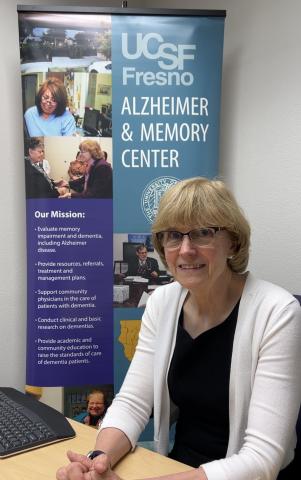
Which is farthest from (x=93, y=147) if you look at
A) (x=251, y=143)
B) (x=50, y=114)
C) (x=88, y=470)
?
(x=88, y=470)

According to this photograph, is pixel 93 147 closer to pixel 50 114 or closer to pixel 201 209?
pixel 50 114

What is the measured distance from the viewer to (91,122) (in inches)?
86.4

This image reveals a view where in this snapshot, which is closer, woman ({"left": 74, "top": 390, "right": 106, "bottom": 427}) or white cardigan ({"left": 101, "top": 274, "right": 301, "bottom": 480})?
white cardigan ({"left": 101, "top": 274, "right": 301, "bottom": 480})

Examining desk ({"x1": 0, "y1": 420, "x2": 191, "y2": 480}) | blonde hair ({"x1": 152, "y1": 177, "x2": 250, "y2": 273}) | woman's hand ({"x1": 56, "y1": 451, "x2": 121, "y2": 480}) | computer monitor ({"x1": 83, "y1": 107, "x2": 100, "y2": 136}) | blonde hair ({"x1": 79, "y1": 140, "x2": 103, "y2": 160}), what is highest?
computer monitor ({"x1": 83, "y1": 107, "x2": 100, "y2": 136})

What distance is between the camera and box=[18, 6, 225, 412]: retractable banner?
2154mm

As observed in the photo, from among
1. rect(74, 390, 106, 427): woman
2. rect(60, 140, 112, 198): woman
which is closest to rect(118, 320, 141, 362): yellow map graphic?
rect(74, 390, 106, 427): woman

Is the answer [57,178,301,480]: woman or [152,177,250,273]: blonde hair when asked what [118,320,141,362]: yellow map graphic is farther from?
[152,177,250,273]: blonde hair

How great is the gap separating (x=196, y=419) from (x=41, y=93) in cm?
152

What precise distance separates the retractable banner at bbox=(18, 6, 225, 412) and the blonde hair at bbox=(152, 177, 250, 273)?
3.08 feet

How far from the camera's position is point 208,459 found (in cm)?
134

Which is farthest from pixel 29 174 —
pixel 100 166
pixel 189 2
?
pixel 189 2

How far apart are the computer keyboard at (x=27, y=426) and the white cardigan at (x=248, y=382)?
0.46ft

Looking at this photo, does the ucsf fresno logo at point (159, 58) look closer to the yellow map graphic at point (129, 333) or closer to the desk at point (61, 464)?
the yellow map graphic at point (129, 333)

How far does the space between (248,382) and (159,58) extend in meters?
1.52
